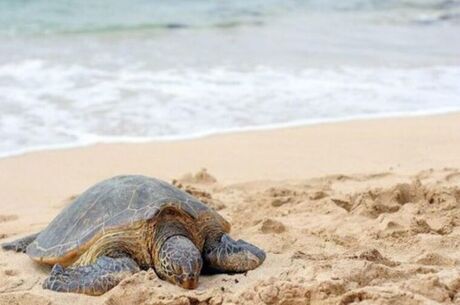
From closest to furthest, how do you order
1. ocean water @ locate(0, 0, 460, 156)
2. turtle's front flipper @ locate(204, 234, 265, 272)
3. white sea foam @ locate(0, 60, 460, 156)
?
turtle's front flipper @ locate(204, 234, 265, 272)
white sea foam @ locate(0, 60, 460, 156)
ocean water @ locate(0, 0, 460, 156)

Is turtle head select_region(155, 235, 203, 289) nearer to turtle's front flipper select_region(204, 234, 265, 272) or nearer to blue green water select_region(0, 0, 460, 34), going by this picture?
turtle's front flipper select_region(204, 234, 265, 272)

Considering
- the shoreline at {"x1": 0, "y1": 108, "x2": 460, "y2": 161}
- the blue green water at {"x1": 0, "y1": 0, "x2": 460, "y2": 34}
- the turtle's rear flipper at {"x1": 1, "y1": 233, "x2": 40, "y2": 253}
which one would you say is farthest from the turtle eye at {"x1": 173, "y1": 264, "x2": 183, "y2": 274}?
the blue green water at {"x1": 0, "y1": 0, "x2": 460, "y2": 34}

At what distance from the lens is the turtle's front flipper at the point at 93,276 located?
10.9 feet

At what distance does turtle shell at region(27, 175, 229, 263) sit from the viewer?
3.61 m

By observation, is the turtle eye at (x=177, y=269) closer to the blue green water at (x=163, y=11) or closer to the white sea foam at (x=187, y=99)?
the white sea foam at (x=187, y=99)

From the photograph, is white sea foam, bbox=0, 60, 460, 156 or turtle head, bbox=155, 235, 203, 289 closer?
turtle head, bbox=155, 235, 203, 289

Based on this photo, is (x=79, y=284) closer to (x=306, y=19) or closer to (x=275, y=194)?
(x=275, y=194)

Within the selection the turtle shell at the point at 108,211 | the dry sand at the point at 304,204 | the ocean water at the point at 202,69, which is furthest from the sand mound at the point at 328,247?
the ocean water at the point at 202,69

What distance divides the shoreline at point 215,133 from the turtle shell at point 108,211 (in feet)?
6.98

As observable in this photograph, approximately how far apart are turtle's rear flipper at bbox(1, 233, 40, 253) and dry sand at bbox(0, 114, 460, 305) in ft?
0.19

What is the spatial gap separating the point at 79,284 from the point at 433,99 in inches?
209

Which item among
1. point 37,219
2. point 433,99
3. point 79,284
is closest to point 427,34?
point 433,99

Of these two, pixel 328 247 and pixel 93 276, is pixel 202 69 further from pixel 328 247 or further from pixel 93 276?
pixel 93 276

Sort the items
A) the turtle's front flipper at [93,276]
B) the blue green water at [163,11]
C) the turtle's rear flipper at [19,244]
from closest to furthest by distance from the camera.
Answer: the turtle's front flipper at [93,276] → the turtle's rear flipper at [19,244] → the blue green water at [163,11]
